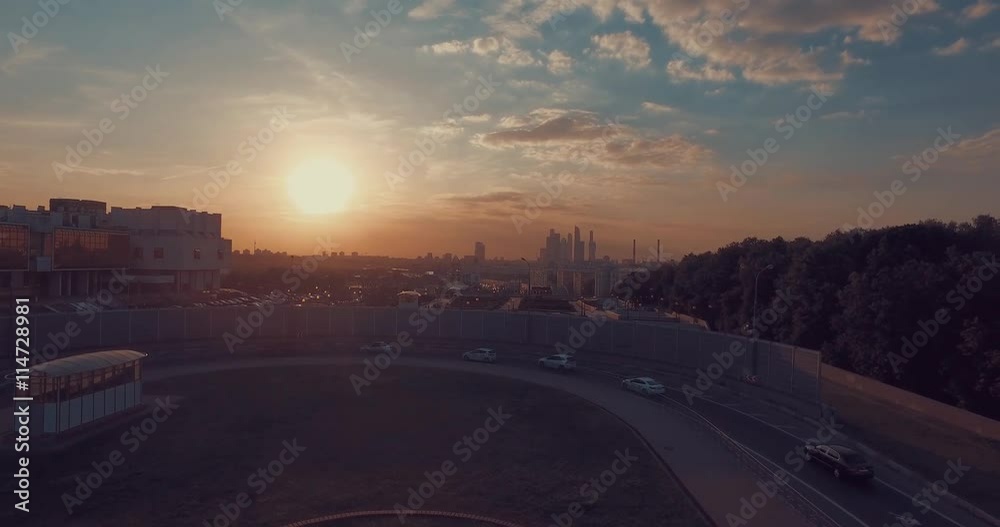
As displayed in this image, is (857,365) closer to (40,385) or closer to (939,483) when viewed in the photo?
(939,483)

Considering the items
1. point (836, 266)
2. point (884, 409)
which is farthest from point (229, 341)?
point (836, 266)

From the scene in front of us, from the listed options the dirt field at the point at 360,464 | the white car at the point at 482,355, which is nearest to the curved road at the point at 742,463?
the dirt field at the point at 360,464

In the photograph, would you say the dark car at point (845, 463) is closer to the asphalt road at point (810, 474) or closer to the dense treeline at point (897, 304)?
the asphalt road at point (810, 474)

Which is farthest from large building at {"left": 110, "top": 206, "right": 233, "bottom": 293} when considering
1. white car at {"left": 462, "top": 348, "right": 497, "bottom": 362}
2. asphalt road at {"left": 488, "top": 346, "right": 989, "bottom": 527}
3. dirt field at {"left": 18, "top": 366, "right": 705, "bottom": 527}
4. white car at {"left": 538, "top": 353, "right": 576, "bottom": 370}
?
asphalt road at {"left": 488, "top": 346, "right": 989, "bottom": 527}

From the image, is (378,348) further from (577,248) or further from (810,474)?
(577,248)

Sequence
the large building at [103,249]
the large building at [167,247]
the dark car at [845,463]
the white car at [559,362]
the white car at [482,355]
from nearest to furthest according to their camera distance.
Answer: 1. the dark car at [845,463]
2. the white car at [559,362]
3. the white car at [482,355]
4. the large building at [103,249]
5. the large building at [167,247]

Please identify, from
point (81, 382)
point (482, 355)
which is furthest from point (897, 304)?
point (81, 382)
